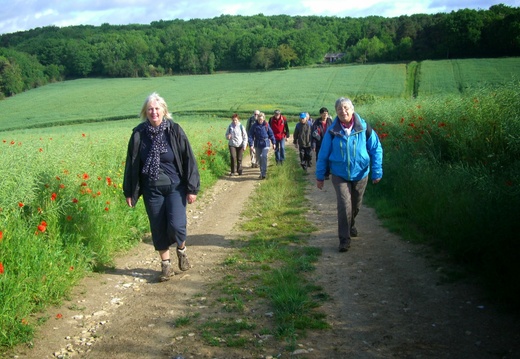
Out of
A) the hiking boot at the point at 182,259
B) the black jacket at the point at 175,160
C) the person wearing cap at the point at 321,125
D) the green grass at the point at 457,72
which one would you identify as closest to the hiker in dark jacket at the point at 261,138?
the person wearing cap at the point at 321,125

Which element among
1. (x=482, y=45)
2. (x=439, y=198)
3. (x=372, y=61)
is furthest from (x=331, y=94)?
(x=439, y=198)

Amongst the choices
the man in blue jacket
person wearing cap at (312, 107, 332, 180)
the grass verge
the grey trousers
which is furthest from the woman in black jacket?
person wearing cap at (312, 107, 332, 180)

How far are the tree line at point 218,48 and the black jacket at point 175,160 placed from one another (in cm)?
5489

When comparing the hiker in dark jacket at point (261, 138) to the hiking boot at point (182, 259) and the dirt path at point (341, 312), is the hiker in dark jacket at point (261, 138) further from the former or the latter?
the hiking boot at point (182, 259)

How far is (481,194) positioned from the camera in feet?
19.3

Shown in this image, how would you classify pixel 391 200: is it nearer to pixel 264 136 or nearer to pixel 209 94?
pixel 264 136

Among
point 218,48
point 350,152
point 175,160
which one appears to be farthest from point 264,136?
point 218,48

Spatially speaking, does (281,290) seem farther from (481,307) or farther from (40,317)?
(40,317)

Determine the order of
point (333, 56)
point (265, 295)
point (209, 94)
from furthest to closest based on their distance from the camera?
1. point (333, 56)
2. point (209, 94)
3. point (265, 295)

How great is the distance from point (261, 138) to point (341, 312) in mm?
9699

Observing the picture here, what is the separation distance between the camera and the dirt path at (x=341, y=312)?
391cm

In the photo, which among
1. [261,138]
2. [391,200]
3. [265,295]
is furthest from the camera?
[261,138]

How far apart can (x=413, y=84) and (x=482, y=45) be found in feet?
38.0

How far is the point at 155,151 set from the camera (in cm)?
563
